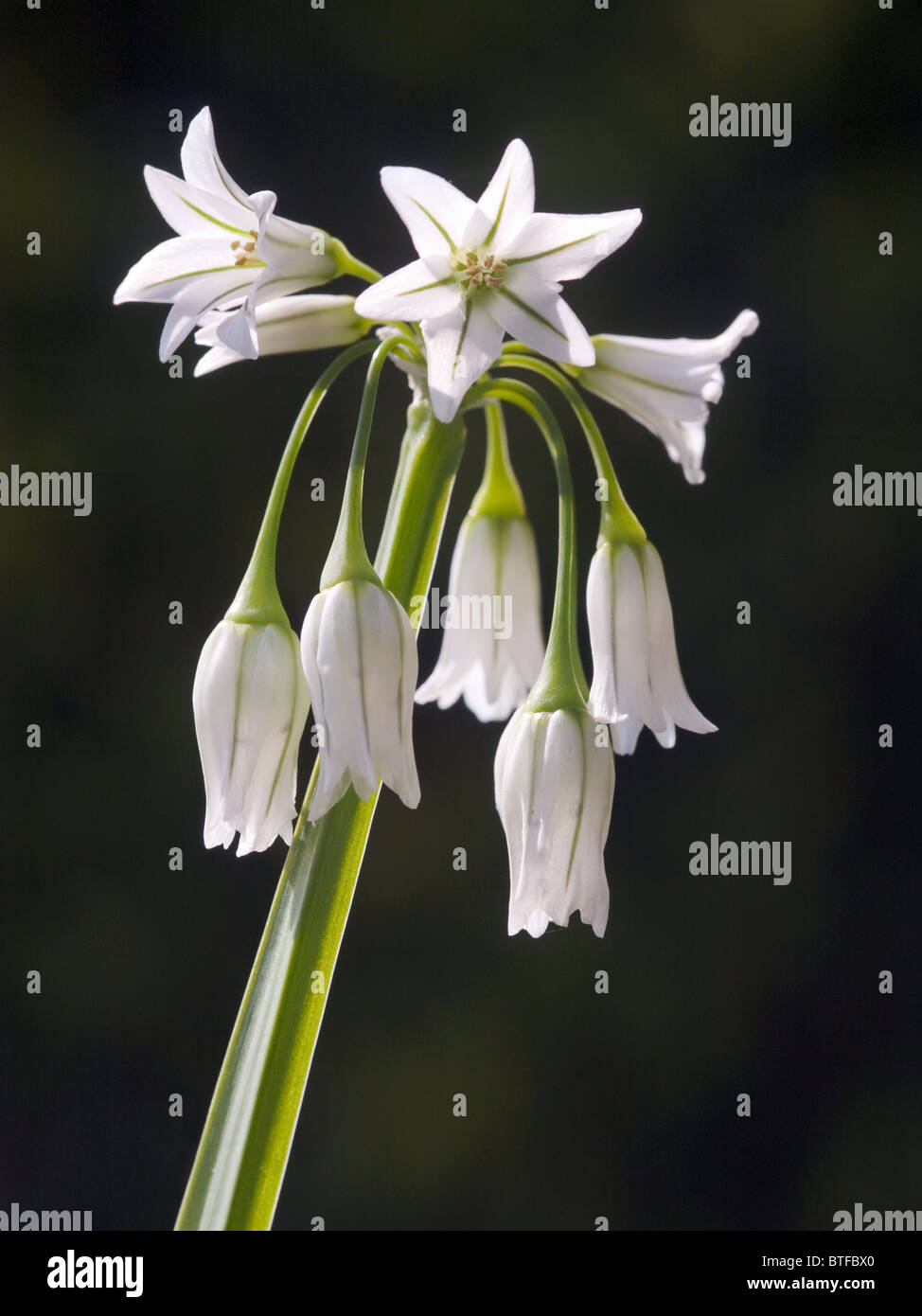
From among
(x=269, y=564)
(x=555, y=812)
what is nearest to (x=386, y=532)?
(x=269, y=564)

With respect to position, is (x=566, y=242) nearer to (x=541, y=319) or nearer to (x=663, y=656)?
(x=541, y=319)

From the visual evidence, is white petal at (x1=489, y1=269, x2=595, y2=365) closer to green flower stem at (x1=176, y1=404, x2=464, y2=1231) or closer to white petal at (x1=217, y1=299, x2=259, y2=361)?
white petal at (x1=217, y1=299, x2=259, y2=361)

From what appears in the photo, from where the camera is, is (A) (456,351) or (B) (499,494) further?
(B) (499,494)

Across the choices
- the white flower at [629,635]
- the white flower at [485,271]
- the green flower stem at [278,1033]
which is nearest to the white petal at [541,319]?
the white flower at [485,271]

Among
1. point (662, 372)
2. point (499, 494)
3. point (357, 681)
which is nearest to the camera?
point (357, 681)

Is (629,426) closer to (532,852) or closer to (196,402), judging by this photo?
(196,402)

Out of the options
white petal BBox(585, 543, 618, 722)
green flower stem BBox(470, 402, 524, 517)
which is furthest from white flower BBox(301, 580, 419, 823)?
green flower stem BBox(470, 402, 524, 517)
